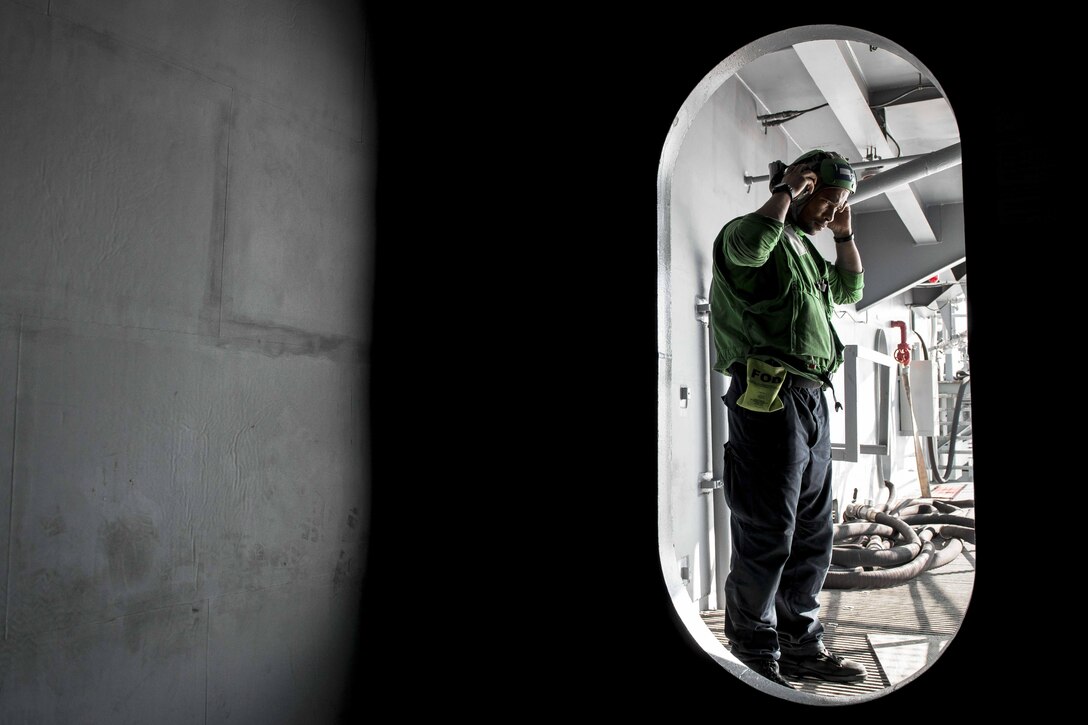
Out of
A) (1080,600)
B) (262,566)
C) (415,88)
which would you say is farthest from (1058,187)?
(262,566)

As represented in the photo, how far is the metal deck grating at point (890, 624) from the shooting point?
210 cm

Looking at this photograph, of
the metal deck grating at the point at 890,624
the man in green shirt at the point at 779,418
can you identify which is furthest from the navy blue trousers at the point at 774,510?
the metal deck grating at the point at 890,624

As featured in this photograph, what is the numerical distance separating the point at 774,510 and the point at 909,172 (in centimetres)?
239

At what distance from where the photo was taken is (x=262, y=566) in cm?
153

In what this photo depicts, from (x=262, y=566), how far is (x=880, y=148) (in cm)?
367

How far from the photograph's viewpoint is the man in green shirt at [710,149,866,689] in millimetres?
1951

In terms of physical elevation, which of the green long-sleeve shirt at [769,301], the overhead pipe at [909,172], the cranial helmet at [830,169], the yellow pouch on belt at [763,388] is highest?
the overhead pipe at [909,172]

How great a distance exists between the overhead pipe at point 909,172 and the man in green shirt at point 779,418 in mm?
1675

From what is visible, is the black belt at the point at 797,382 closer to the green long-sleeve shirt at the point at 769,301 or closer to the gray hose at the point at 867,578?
the green long-sleeve shirt at the point at 769,301

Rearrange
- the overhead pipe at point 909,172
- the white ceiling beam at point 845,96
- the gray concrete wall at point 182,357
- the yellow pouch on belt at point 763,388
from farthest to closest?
the overhead pipe at point 909,172
the white ceiling beam at point 845,96
the yellow pouch on belt at point 763,388
the gray concrete wall at point 182,357

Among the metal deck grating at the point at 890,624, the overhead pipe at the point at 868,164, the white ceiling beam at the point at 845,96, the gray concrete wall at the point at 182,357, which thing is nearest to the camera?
the gray concrete wall at the point at 182,357

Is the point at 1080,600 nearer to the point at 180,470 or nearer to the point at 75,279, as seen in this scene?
the point at 180,470

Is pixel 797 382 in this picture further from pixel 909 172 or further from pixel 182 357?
pixel 909 172

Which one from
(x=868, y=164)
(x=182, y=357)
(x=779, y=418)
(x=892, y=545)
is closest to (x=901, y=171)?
(x=868, y=164)
